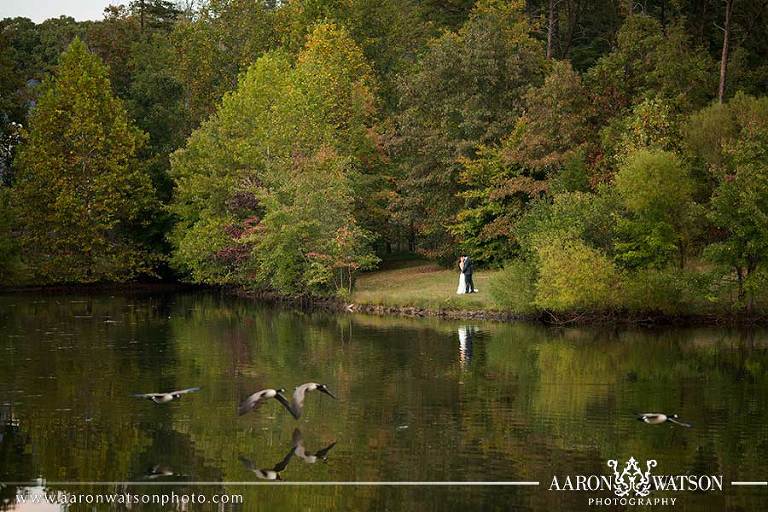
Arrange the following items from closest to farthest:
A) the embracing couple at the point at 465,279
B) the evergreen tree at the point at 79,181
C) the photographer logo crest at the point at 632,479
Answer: the photographer logo crest at the point at 632,479
the embracing couple at the point at 465,279
the evergreen tree at the point at 79,181

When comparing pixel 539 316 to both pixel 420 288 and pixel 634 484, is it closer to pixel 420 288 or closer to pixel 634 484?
pixel 420 288

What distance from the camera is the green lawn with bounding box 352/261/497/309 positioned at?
47.1 metres

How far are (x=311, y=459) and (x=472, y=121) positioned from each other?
3690 centimetres

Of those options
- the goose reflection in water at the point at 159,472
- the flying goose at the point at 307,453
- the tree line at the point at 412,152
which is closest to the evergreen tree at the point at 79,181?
the tree line at the point at 412,152

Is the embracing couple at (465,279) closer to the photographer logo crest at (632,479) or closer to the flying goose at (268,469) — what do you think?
the photographer logo crest at (632,479)

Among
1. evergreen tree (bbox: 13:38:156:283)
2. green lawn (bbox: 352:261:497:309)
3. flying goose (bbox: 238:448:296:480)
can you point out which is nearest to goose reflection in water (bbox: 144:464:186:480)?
flying goose (bbox: 238:448:296:480)

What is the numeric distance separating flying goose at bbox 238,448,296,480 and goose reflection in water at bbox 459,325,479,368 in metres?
12.2

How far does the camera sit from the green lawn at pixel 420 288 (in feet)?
155

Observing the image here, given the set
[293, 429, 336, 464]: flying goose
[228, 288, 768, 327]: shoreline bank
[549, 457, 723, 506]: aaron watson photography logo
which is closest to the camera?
[549, 457, 723, 506]: aaron watson photography logo

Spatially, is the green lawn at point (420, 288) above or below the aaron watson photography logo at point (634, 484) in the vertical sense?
above

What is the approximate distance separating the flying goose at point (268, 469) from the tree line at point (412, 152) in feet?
73.6

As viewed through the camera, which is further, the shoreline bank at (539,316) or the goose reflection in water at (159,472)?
the shoreline bank at (539,316)

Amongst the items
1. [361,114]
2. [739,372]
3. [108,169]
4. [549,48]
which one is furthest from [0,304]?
[739,372]

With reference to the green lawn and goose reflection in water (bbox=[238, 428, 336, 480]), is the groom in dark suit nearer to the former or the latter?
the green lawn
